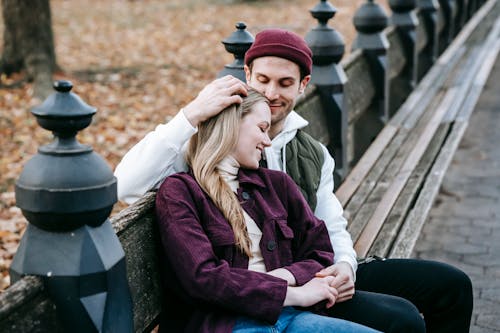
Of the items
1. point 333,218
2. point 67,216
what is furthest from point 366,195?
point 67,216

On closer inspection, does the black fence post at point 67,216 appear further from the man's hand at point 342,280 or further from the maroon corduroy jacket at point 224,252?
the man's hand at point 342,280

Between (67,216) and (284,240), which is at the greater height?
(67,216)

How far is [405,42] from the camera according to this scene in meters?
7.61

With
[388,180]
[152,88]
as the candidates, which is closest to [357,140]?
[388,180]

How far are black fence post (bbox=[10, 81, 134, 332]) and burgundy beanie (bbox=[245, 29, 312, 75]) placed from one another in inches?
50.1

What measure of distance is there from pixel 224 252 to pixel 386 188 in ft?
8.05

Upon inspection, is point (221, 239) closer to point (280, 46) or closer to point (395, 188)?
point (280, 46)

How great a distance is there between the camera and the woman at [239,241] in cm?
241

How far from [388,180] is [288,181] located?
2.23 meters

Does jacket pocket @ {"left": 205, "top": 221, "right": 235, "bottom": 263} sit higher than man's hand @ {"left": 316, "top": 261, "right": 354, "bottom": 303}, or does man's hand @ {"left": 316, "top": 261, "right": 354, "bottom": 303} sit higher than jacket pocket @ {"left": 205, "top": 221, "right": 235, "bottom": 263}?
jacket pocket @ {"left": 205, "top": 221, "right": 235, "bottom": 263}

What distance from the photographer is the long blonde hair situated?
2.56 meters

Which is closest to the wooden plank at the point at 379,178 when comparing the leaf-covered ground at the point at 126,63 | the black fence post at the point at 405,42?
the black fence post at the point at 405,42

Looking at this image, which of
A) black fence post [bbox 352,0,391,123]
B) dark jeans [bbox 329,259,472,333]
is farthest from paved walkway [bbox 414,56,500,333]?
black fence post [bbox 352,0,391,123]

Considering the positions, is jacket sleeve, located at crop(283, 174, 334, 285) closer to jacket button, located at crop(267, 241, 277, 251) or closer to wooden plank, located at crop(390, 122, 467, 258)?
jacket button, located at crop(267, 241, 277, 251)
